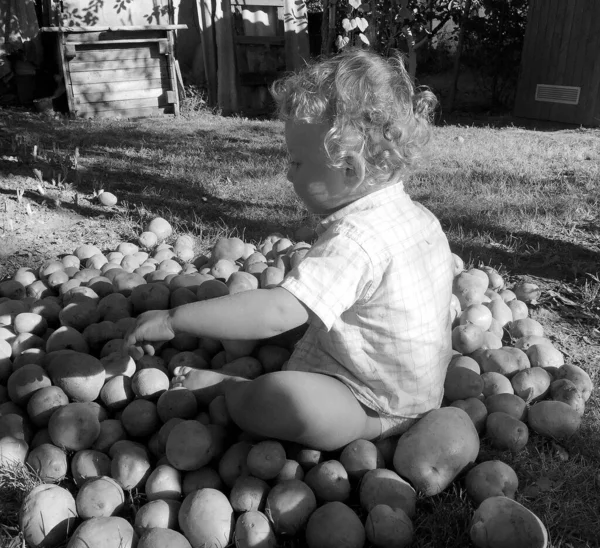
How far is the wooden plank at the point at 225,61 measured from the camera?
972 cm

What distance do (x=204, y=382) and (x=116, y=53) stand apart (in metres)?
7.77

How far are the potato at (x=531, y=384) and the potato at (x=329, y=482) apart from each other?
3.20 ft

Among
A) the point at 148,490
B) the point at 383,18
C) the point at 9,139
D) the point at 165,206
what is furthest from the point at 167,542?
the point at 383,18

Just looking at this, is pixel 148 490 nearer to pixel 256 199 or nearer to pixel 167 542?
pixel 167 542

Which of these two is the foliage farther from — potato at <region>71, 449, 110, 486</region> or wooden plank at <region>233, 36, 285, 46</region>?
potato at <region>71, 449, 110, 486</region>

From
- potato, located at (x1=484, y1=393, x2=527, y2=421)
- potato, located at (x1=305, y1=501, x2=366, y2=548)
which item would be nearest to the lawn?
potato, located at (x1=484, y1=393, x2=527, y2=421)

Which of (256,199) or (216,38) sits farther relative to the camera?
(216,38)

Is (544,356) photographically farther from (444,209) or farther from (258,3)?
(258,3)

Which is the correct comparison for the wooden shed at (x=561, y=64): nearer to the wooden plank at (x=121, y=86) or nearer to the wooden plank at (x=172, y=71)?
the wooden plank at (x=172, y=71)

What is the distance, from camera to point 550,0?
32.8ft

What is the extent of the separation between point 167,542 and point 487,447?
1.22 metres

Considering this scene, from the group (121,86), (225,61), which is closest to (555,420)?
(121,86)

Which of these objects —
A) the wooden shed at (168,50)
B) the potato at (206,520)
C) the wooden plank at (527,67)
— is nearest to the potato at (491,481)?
the potato at (206,520)

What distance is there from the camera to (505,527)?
1.80 meters
